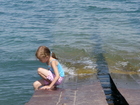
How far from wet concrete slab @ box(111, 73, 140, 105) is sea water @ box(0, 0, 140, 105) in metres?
1.33

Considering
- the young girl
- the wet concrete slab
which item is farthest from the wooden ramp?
the wet concrete slab

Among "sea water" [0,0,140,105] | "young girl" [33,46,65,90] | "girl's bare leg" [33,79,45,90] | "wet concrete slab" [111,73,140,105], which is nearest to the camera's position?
"wet concrete slab" [111,73,140,105]

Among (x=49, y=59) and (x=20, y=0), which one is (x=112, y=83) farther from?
(x=20, y=0)

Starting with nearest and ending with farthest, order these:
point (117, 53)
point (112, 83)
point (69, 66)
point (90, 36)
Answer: point (112, 83)
point (69, 66)
point (117, 53)
point (90, 36)

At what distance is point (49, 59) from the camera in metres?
5.27

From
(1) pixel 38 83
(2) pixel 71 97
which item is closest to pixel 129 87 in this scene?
(2) pixel 71 97

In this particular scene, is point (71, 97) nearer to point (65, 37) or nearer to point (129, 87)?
point (129, 87)

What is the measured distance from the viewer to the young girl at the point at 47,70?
5.07m

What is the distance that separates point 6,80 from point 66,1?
617 inches

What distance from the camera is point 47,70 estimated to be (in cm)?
532

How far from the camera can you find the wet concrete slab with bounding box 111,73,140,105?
4.59 metres

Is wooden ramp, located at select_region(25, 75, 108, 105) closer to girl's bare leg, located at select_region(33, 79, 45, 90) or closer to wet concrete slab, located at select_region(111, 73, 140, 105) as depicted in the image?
girl's bare leg, located at select_region(33, 79, 45, 90)

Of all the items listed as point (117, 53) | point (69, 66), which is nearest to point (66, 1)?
point (117, 53)

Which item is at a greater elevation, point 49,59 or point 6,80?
point 49,59
